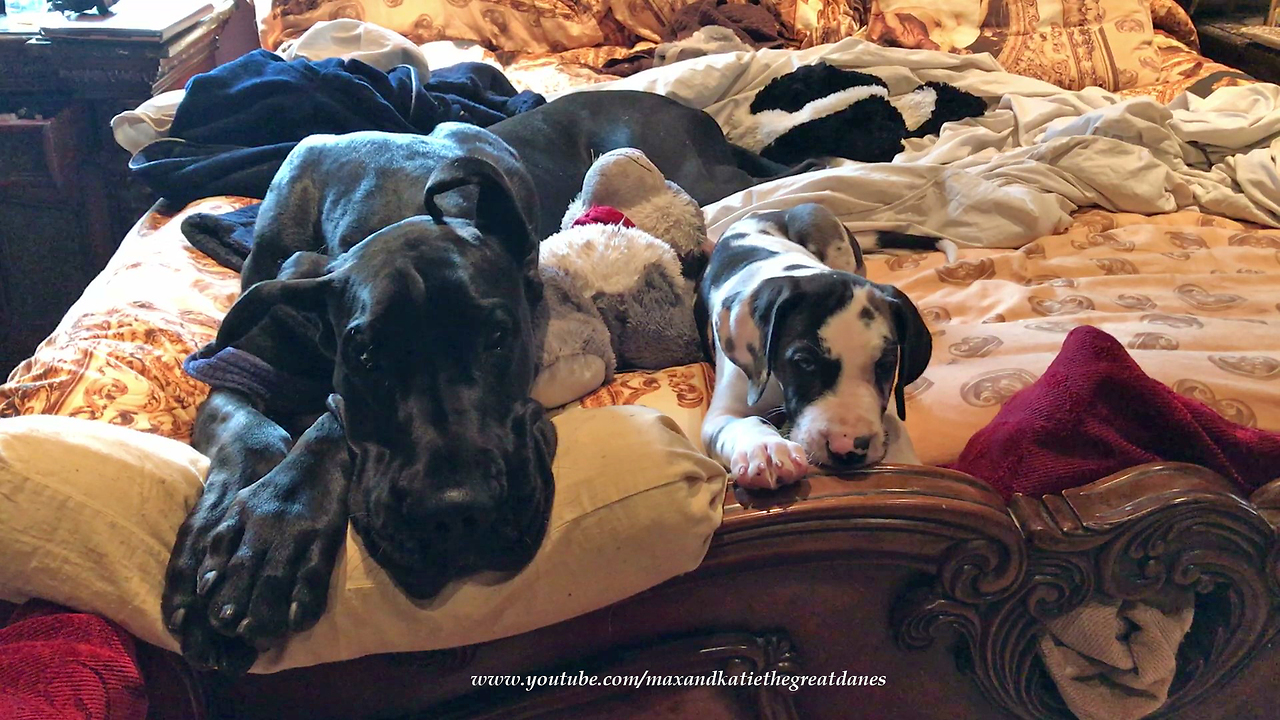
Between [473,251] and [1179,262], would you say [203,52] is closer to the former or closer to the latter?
[473,251]

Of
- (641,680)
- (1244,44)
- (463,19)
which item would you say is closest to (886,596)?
(641,680)

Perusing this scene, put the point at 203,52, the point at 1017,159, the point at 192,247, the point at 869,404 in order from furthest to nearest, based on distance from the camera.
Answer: the point at 203,52
the point at 1017,159
the point at 192,247
the point at 869,404

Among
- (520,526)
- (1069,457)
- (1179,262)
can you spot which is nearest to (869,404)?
(1069,457)

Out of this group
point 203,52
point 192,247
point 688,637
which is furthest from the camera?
point 203,52

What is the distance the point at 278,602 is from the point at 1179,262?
164cm

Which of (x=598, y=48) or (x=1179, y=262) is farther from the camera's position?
(x=598, y=48)

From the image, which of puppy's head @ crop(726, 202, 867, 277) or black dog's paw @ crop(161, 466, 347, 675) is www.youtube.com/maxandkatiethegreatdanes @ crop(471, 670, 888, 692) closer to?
black dog's paw @ crop(161, 466, 347, 675)

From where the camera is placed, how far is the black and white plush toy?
209 cm

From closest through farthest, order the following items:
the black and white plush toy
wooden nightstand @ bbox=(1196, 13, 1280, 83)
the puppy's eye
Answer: the puppy's eye, the black and white plush toy, wooden nightstand @ bbox=(1196, 13, 1280, 83)

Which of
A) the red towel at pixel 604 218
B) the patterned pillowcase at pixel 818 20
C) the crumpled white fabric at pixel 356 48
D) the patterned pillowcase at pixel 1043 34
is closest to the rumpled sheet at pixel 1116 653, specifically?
the red towel at pixel 604 218

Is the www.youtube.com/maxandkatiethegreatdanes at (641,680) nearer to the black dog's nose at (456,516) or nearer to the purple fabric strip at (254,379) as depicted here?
the black dog's nose at (456,516)

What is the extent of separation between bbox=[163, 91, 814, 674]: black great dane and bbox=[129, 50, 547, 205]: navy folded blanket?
738mm

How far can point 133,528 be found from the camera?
2.56 ft

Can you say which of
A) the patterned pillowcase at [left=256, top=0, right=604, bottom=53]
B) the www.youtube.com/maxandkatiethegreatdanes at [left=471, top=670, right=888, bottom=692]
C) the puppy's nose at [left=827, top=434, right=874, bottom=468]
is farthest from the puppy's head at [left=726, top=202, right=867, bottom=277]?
the patterned pillowcase at [left=256, top=0, right=604, bottom=53]
